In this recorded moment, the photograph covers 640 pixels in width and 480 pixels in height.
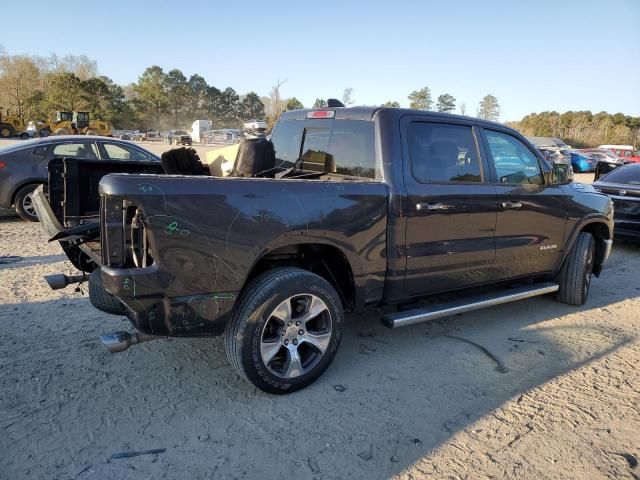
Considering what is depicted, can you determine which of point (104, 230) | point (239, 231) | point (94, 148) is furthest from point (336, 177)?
point (94, 148)

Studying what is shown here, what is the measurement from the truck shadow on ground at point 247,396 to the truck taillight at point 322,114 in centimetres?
193

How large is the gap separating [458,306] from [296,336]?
1.53 meters

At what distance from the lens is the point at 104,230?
266 centimetres

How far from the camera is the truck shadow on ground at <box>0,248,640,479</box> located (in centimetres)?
254

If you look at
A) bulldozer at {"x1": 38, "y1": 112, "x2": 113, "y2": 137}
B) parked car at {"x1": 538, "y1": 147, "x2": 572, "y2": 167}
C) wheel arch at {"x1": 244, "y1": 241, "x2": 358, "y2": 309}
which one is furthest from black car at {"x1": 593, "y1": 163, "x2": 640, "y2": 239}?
bulldozer at {"x1": 38, "y1": 112, "x2": 113, "y2": 137}

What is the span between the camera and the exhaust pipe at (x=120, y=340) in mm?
2787

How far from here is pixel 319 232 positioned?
124 inches

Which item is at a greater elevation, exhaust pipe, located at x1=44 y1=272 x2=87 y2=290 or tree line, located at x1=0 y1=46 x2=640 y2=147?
tree line, located at x1=0 y1=46 x2=640 y2=147

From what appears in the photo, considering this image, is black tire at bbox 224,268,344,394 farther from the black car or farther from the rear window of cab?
the black car

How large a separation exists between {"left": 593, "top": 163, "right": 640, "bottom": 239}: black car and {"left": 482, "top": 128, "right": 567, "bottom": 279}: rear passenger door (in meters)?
4.03

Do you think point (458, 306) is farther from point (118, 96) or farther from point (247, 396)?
point (118, 96)

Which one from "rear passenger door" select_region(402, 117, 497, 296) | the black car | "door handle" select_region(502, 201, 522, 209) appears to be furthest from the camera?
the black car

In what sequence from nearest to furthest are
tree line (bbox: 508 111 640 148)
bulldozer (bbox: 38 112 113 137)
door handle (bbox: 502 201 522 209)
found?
door handle (bbox: 502 201 522 209), bulldozer (bbox: 38 112 113 137), tree line (bbox: 508 111 640 148)

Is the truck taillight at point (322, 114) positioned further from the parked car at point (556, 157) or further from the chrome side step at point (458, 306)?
the parked car at point (556, 157)
